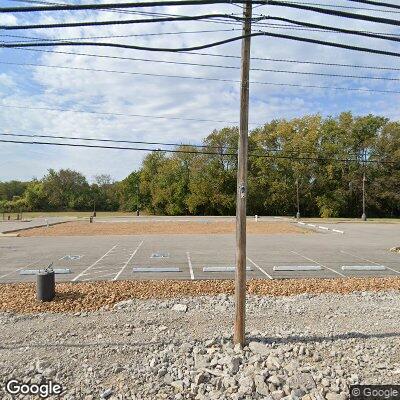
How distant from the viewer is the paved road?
13413mm

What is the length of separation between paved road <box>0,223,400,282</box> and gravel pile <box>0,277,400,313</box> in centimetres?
115

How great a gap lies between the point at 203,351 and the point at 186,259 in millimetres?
10466

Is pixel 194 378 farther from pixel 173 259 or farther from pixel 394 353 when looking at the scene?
pixel 173 259

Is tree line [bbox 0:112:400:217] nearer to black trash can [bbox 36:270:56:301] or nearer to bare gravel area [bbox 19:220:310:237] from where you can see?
bare gravel area [bbox 19:220:310:237]

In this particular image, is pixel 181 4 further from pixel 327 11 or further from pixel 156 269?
pixel 156 269

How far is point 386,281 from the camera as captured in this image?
1187cm

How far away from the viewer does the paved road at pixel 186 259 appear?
1341 cm

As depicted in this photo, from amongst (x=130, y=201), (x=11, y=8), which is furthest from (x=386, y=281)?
(x=130, y=201)

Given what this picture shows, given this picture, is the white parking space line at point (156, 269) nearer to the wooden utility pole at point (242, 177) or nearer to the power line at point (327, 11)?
the wooden utility pole at point (242, 177)

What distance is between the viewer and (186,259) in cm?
1659

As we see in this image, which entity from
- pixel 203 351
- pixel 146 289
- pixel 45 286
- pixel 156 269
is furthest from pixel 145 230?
pixel 203 351

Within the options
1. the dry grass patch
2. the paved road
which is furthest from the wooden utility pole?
the dry grass patch

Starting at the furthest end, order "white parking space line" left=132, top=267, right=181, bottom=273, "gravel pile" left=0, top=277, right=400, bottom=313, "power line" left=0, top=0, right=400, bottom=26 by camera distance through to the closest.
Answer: "white parking space line" left=132, top=267, right=181, bottom=273 → "gravel pile" left=0, top=277, right=400, bottom=313 → "power line" left=0, top=0, right=400, bottom=26

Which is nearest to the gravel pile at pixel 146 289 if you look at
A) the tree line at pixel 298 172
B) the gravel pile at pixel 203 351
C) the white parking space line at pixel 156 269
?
the gravel pile at pixel 203 351
